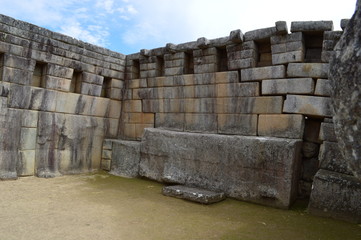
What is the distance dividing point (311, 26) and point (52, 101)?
6.06 metres

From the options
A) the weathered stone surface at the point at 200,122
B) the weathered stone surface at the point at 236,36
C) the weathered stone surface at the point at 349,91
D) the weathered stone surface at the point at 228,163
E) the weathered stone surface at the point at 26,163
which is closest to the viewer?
the weathered stone surface at the point at 349,91

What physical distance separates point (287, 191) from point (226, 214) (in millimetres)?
1212

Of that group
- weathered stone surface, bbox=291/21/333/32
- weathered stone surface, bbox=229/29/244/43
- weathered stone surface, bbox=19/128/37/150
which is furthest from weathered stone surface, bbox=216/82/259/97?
weathered stone surface, bbox=19/128/37/150

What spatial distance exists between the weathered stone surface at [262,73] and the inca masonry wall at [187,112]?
22 mm

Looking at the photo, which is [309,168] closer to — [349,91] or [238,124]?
[238,124]

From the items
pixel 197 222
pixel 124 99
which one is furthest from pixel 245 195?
pixel 124 99

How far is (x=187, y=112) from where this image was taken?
728cm

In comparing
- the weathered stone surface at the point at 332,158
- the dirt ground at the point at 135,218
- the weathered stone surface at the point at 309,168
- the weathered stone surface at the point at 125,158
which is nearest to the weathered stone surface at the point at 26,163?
the dirt ground at the point at 135,218

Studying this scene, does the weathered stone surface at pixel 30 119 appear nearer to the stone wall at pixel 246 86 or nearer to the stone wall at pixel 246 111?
the stone wall at pixel 246 111

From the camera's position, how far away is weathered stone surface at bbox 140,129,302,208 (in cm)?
529

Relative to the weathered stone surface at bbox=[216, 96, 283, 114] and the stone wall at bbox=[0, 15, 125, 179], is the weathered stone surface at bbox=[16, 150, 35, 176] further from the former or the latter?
the weathered stone surface at bbox=[216, 96, 283, 114]

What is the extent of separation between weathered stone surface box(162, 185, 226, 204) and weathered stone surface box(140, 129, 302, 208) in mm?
336

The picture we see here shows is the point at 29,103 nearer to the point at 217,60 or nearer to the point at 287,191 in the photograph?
the point at 217,60

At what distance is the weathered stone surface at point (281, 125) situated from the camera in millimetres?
5559
